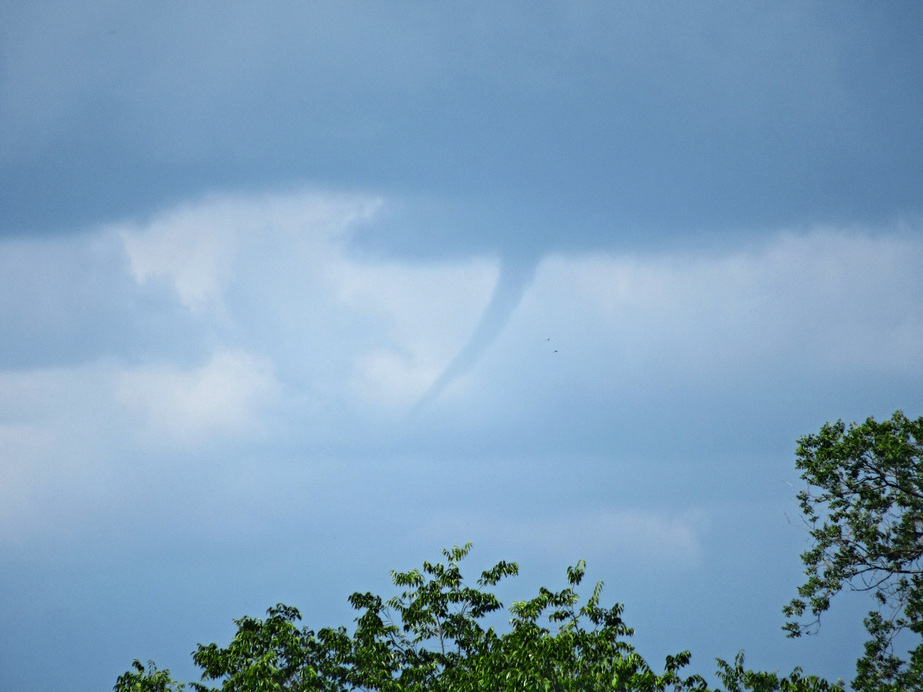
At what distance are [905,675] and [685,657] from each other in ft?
22.9

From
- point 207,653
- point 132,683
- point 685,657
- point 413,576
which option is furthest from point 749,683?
point 132,683

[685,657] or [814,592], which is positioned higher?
[814,592]

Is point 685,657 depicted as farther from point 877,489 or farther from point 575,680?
point 877,489

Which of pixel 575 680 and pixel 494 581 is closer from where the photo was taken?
pixel 575 680

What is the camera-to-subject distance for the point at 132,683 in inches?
784

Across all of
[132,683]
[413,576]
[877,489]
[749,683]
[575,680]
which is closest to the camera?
[575,680]

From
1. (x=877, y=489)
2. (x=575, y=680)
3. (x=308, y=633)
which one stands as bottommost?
(x=575, y=680)

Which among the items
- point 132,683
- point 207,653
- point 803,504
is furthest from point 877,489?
point 132,683

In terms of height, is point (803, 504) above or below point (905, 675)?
above

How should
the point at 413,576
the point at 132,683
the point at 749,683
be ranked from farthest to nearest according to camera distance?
the point at 413,576
the point at 132,683
the point at 749,683

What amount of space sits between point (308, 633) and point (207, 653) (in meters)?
2.39

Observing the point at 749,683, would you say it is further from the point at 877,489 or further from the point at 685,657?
the point at 877,489

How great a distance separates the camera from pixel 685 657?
1820cm

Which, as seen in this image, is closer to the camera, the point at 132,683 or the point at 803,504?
the point at 132,683
